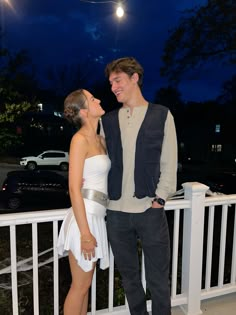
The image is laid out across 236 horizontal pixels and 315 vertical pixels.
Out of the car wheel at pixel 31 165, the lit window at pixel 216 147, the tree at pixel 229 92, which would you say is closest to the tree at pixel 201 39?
the tree at pixel 229 92

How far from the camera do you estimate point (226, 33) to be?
907cm

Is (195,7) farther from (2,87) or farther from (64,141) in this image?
(64,141)

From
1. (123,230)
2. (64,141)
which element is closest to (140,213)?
(123,230)

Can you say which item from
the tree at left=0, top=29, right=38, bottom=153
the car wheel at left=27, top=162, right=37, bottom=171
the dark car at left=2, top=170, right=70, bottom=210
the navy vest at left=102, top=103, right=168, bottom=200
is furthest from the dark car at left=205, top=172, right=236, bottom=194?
the car wheel at left=27, top=162, right=37, bottom=171

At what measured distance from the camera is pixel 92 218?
4.69ft

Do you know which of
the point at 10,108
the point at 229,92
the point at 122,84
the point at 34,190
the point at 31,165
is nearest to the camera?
the point at 122,84

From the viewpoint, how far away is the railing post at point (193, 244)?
1.96m

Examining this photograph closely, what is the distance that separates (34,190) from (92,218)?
23.9 ft

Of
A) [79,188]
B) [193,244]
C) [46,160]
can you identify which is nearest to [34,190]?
[193,244]

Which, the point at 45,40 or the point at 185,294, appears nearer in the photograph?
the point at 185,294

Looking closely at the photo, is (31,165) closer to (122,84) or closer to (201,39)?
(201,39)

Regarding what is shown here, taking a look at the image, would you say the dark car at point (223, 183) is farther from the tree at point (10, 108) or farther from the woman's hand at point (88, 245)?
the woman's hand at point (88, 245)

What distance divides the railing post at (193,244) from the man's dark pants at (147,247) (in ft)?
1.58

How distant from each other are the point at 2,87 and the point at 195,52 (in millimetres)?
8593
